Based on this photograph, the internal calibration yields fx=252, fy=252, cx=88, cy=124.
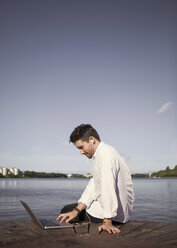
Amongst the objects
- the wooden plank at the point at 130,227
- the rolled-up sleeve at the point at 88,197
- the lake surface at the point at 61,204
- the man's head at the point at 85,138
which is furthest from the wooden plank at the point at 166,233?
the lake surface at the point at 61,204

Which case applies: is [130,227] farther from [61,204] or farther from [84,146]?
[61,204]

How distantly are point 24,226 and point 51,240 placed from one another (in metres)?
0.88

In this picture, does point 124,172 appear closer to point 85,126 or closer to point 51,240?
point 85,126

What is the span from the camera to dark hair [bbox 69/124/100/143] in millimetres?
3150

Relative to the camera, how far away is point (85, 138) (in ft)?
10.4

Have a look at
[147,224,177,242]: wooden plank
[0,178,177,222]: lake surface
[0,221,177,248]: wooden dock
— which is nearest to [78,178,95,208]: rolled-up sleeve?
[0,221,177,248]: wooden dock

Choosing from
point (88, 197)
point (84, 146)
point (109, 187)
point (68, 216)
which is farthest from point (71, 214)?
point (84, 146)

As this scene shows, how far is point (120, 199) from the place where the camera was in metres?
3.16

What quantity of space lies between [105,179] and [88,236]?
671 mm

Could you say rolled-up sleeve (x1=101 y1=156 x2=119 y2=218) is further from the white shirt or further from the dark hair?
the dark hair

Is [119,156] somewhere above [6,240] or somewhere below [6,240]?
above

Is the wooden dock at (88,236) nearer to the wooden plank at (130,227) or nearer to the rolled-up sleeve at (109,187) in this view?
the wooden plank at (130,227)

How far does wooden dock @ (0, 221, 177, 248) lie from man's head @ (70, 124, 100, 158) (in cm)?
94

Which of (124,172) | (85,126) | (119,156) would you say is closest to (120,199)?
(124,172)
